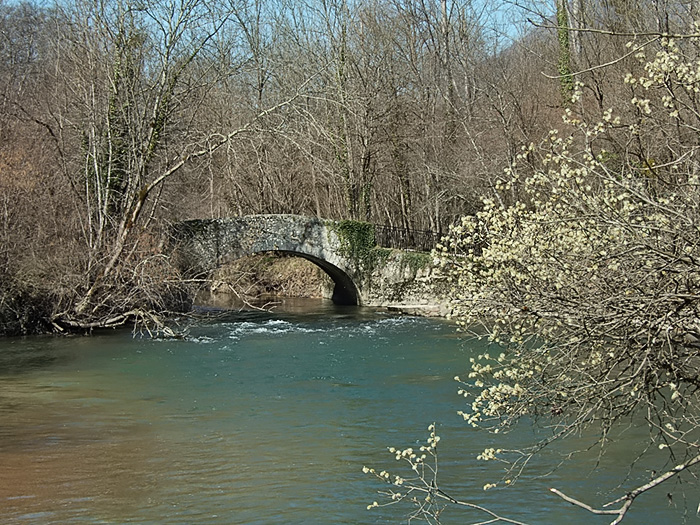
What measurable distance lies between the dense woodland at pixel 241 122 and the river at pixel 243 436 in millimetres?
2367

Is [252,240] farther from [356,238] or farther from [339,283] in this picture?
[339,283]

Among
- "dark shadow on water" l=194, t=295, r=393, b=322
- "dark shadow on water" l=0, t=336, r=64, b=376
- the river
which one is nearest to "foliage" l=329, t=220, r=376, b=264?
"dark shadow on water" l=194, t=295, r=393, b=322

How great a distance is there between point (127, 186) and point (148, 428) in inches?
412

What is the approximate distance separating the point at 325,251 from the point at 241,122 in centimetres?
567

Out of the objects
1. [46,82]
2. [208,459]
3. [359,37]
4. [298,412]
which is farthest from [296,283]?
[208,459]

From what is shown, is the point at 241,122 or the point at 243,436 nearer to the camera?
the point at 243,436

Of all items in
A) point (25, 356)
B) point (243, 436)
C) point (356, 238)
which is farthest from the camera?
point (356, 238)

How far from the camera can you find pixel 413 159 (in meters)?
27.2

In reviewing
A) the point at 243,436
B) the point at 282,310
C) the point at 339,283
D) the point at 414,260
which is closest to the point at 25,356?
the point at 243,436

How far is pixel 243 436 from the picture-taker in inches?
384

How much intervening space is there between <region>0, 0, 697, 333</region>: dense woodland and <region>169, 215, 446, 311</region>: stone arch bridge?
115 cm

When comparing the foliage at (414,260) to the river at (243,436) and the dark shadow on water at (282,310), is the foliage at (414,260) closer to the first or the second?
the dark shadow on water at (282,310)

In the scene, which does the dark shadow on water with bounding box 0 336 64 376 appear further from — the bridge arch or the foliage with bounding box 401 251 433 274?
the foliage with bounding box 401 251 433 274

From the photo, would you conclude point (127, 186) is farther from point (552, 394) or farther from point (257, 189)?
point (552, 394)
